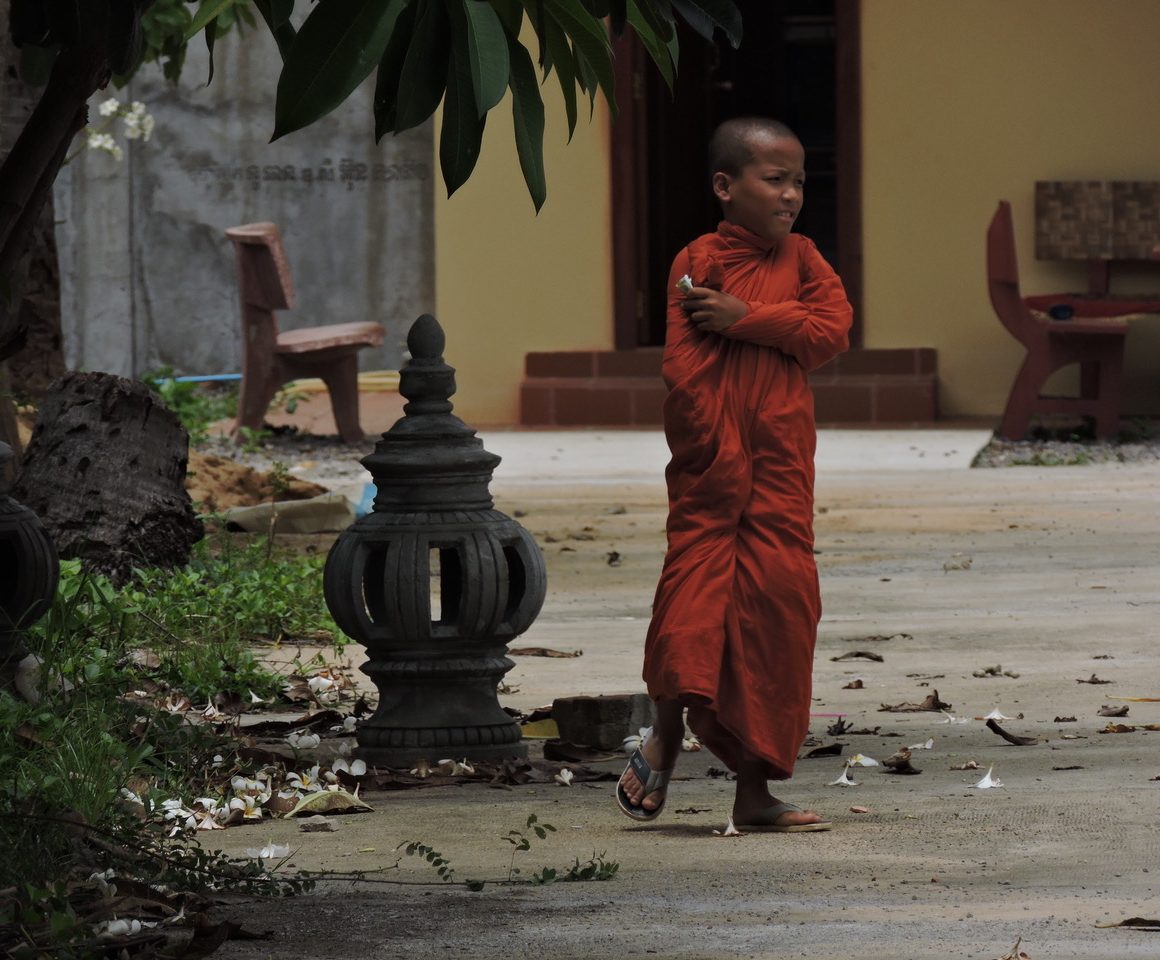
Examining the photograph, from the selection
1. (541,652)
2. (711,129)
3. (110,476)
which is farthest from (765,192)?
(711,129)

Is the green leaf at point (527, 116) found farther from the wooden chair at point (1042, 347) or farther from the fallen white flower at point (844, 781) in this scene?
the wooden chair at point (1042, 347)

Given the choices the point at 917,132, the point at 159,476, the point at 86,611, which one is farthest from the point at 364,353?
the point at 86,611

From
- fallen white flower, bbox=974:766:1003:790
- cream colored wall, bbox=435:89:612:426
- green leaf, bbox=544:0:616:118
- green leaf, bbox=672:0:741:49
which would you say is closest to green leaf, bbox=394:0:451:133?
green leaf, bbox=544:0:616:118

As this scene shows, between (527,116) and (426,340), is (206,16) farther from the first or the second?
(426,340)

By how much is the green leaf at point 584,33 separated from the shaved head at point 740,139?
121cm

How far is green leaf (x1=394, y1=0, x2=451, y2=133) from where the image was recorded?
10.9 feet

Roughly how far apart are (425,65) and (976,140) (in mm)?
12545

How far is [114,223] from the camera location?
20016 millimetres

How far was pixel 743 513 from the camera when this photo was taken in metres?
4.81

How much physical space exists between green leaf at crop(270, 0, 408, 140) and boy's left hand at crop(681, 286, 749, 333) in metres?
1.70

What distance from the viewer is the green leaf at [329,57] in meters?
3.10

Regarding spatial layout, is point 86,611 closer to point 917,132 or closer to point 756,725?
point 756,725

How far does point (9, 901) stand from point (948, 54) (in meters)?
12.6

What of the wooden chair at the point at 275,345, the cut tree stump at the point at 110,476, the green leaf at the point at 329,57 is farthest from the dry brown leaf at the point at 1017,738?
the wooden chair at the point at 275,345
